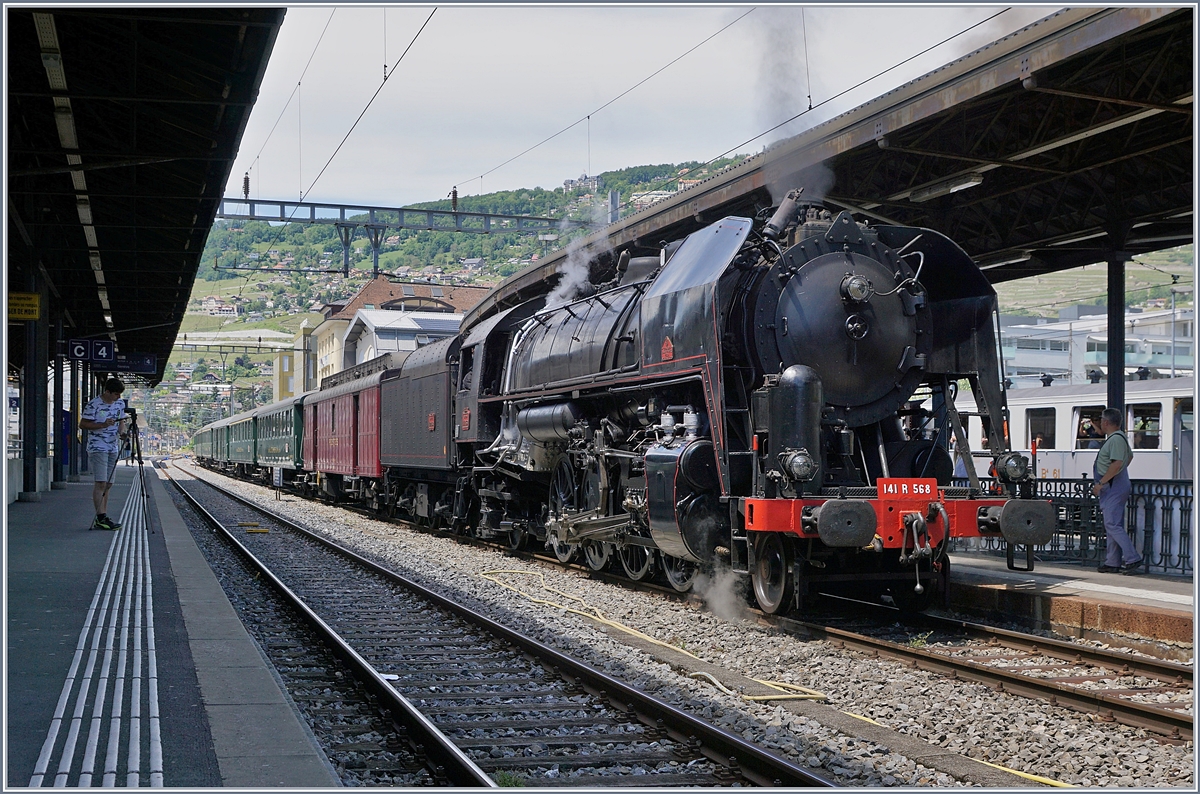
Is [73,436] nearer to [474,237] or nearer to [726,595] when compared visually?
[474,237]

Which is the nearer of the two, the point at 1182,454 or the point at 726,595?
the point at 726,595

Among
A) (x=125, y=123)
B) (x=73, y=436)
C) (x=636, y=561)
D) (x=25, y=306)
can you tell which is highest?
(x=125, y=123)

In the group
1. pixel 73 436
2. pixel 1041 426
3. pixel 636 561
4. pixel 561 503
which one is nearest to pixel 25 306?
pixel 561 503

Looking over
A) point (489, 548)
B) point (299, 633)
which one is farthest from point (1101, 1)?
point (489, 548)

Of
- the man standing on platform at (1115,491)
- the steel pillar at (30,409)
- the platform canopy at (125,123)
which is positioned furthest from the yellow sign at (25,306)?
the man standing on platform at (1115,491)

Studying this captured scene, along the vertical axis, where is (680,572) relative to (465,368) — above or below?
below

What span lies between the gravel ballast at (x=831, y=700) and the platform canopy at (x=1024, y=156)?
4.42m

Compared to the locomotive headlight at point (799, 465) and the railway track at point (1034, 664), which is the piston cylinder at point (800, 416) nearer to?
the locomotive headlight at point (799, 465)

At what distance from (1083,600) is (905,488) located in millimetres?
1987

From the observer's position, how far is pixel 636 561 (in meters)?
11.1

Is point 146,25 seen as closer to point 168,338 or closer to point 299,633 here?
point 299,633

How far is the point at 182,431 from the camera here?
485 feet

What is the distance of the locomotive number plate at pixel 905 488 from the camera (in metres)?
7.92

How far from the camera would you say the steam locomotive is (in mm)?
7949
